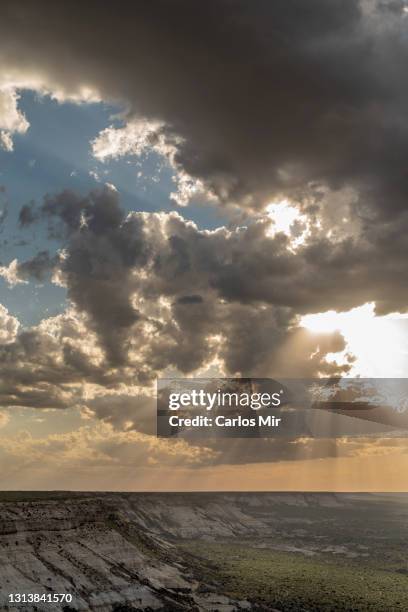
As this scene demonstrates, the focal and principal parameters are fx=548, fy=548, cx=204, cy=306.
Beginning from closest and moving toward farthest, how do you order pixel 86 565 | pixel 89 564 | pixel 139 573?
pixel 86 565 < pixel 89 564 < pixel 139 573

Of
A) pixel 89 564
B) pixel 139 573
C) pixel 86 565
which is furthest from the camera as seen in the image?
pixel 139 573

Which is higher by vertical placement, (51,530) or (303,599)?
(51,530)

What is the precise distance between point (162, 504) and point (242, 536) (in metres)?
30.4

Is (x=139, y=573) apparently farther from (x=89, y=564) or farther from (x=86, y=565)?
(x=86, y=565)

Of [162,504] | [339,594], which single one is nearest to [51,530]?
[339,594]

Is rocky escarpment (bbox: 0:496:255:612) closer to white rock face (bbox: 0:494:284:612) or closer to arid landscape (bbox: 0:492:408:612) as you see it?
white rock face (bbox: 0:494:284:612)

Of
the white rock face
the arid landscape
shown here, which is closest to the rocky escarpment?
the white rock face

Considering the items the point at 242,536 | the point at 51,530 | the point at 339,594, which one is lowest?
the point at 242,536

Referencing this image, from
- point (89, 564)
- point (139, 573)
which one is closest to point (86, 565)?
point (89, 564)

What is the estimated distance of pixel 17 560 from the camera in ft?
276

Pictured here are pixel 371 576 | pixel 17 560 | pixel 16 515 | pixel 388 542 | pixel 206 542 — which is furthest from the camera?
pixel 388 542

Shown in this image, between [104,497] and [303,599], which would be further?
[104,497]

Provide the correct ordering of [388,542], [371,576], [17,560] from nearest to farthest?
[17,560], [371,576], [388,542]

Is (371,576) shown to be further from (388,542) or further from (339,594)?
(388,542)
